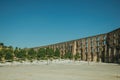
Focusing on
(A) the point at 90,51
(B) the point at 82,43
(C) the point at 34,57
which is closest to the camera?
(C) the point at 34,57

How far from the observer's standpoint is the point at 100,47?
68938 mm

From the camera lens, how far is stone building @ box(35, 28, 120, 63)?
61531 millimetres

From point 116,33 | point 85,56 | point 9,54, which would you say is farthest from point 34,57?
point 116,33

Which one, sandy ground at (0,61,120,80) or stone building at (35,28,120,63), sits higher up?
stone building at (35,28,120,63)

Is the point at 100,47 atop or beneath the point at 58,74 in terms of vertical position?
atop

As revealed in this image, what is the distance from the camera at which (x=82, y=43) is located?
78.4 m

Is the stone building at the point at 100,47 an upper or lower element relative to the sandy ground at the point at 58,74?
upper

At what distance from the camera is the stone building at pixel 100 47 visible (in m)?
61.5

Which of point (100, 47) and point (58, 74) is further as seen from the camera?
point (100, 47)

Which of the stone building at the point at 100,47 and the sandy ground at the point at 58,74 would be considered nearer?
the sandy ground at the point at 58,74

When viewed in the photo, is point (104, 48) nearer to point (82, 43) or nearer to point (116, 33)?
point (116, 33)

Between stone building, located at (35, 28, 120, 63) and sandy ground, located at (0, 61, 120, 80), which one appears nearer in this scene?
sandy ground, located at (0, 61, 120, 80)

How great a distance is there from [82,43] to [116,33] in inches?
745

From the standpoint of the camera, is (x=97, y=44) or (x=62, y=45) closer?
(x=97, y=44)
